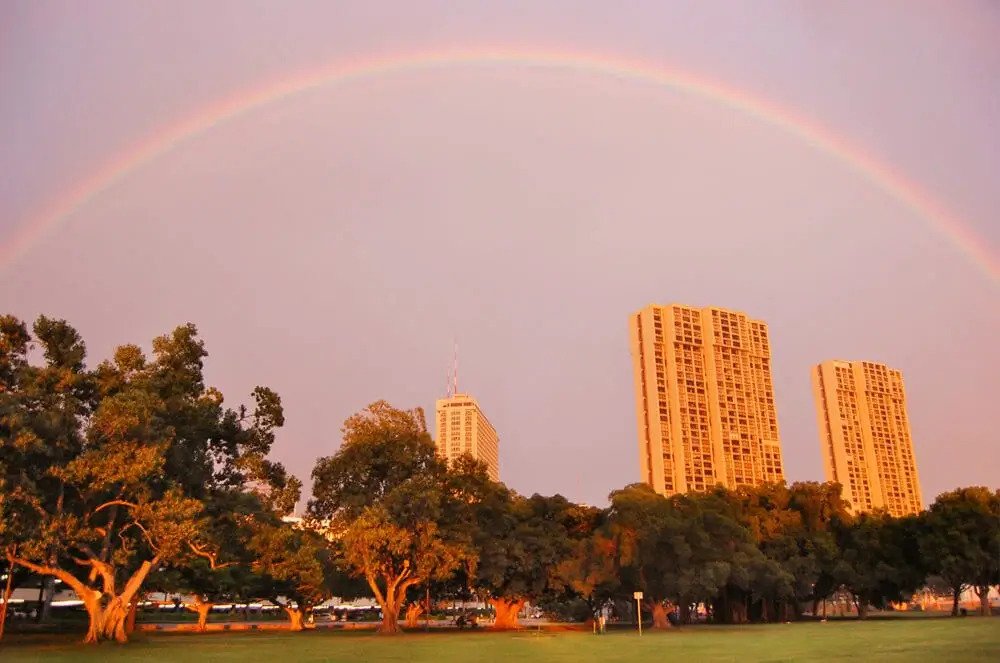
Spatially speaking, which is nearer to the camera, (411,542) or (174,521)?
(174,521)

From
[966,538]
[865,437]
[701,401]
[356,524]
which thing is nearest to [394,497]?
[356,524]

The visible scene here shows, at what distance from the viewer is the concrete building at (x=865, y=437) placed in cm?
17738

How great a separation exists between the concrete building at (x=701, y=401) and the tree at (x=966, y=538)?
98.5m

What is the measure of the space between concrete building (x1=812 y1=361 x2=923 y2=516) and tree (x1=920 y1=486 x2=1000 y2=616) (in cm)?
11556

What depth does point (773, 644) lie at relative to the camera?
32.0 meters

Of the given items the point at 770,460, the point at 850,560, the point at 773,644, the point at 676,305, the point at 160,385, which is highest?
the point at 676,305

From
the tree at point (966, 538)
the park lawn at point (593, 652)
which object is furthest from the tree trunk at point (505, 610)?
the tree at point (966, 538)

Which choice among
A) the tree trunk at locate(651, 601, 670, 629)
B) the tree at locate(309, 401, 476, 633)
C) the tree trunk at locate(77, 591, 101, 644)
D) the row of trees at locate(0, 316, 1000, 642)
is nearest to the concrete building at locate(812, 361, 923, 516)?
the row of trees at locate(0, 316, 1000, 642)

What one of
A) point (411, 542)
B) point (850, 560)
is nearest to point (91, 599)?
point (411, 542)

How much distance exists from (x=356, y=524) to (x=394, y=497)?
3.03m

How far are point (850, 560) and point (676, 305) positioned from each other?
10963 cm

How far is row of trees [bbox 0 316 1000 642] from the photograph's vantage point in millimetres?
36688

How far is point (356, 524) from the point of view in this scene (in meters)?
47.0

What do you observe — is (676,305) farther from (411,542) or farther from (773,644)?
(773,644)
